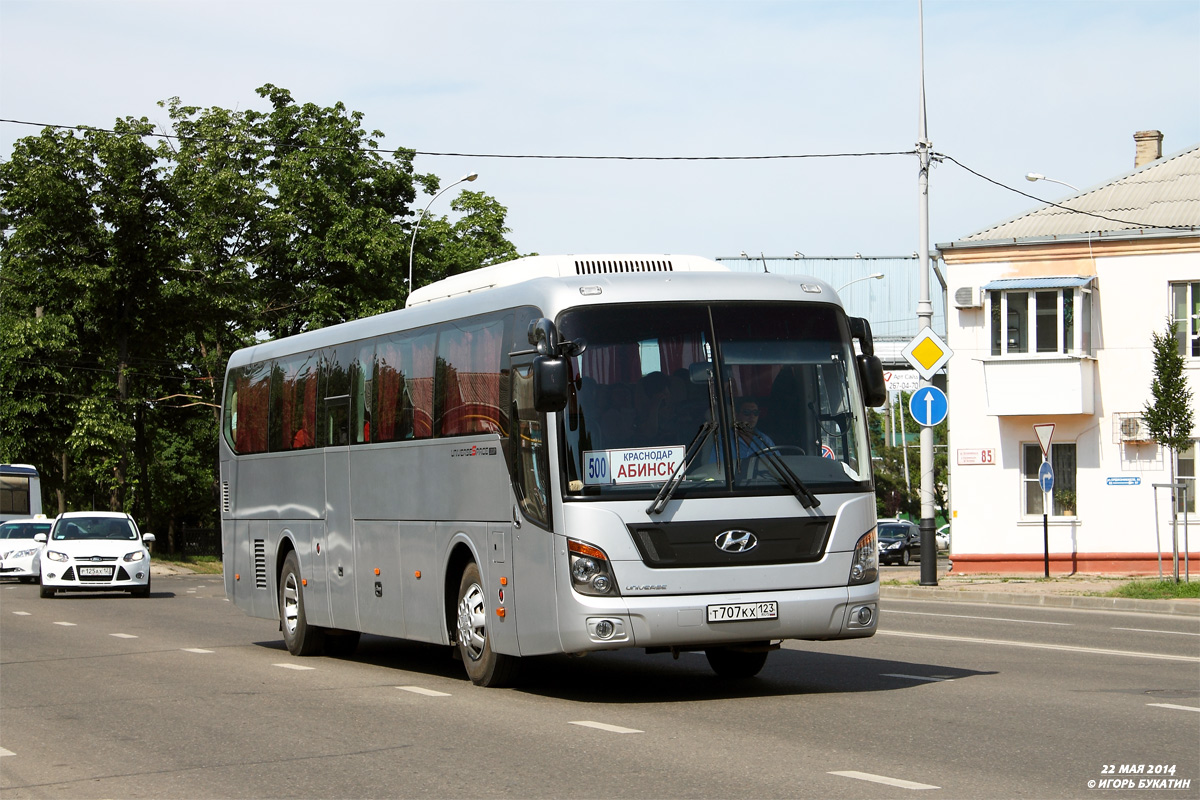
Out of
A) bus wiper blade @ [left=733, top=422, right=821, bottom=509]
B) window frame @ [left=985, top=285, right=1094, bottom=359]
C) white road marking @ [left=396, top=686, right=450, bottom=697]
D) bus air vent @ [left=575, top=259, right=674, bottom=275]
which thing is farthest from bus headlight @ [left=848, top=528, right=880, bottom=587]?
window frame @ [left=985, top=285, right=1094, bottom=359]

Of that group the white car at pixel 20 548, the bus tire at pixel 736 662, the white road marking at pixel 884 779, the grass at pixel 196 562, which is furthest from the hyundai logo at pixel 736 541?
the grass at pixel 196 562

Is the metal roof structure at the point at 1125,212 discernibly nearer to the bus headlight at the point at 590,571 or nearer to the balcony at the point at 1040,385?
the balcony at the point at 1040,385

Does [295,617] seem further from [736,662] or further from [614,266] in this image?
[614,266]

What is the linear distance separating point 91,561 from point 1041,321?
20627 mm

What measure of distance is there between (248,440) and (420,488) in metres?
5.41

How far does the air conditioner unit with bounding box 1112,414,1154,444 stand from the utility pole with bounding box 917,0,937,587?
20.7 feet

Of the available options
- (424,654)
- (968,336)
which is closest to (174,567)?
(968,336)

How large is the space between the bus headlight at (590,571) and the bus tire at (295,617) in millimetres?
6125

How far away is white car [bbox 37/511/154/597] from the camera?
28703 millimetres

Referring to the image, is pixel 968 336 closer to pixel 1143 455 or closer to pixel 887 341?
pixel 1143 455

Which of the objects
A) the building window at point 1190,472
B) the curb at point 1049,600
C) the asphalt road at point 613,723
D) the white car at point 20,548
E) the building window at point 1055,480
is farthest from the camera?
the white car at point 20,548

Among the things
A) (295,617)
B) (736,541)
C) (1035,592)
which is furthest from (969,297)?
(736,541)

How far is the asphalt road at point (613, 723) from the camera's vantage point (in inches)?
313

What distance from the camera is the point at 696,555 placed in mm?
10914
